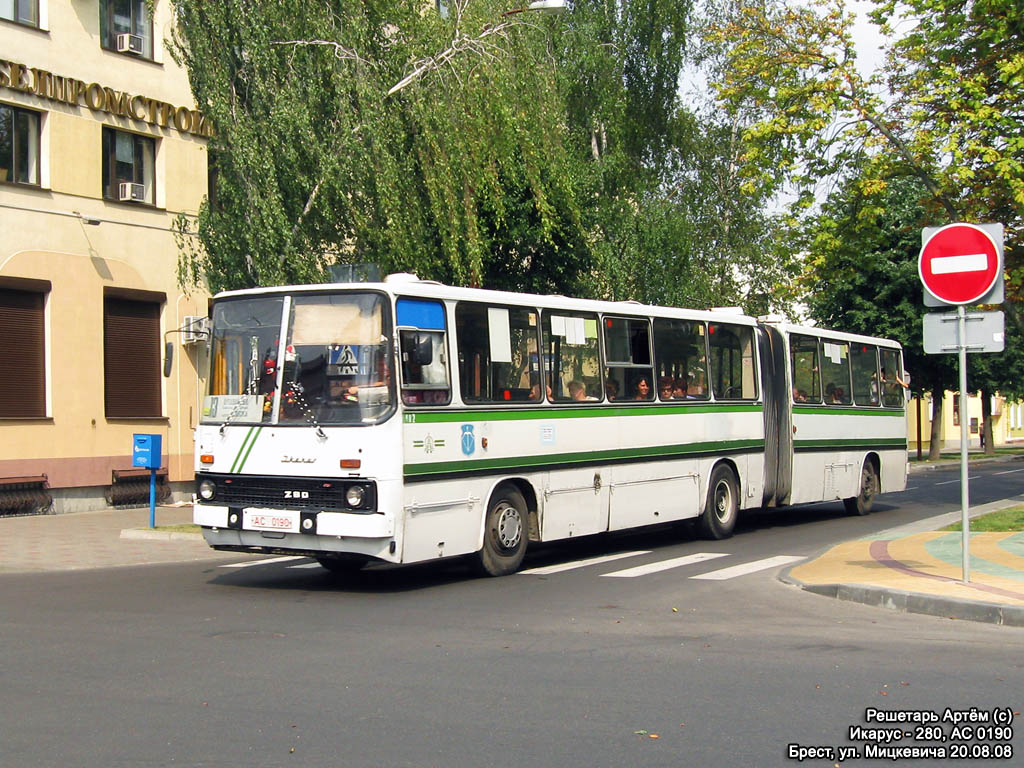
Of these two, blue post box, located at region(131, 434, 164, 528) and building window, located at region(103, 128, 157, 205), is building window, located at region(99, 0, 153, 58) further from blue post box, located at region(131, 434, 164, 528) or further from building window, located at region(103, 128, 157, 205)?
blue post box, located at region(131, 434, 164, 528)

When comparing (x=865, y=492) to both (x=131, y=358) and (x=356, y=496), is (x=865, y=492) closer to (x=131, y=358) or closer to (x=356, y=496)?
(x=356, y=496)

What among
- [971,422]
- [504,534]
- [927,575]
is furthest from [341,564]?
[971,422]

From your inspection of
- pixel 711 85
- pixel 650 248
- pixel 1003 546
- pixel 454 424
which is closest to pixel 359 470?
pixel 454 424

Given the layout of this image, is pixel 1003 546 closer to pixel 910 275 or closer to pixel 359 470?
pixel 359 470

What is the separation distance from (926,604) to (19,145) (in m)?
19.2

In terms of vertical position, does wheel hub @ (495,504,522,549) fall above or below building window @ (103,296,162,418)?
below

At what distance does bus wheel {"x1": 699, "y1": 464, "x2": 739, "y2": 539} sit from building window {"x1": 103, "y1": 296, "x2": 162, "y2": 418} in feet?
43.7

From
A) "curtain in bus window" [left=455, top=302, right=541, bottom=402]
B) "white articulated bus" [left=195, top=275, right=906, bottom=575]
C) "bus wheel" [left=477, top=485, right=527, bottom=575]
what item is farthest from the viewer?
"bus wheel" [left=477, top=485, right=527, bottom=575]

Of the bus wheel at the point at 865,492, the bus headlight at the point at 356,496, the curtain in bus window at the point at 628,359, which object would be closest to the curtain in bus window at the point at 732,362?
the curtain in bus window at the point at 628,359

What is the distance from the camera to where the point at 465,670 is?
824 cm

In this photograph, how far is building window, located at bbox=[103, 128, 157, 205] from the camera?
83.0 ft

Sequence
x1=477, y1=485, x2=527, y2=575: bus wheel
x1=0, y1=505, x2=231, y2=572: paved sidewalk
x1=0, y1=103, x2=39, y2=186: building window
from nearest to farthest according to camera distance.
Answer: x1=477, y1=485, x2=527, y2=575: bus wheel, x1=0, y1=505, x2=231, y2=572: paved sidewalk, x1=0, y1=103, x2=39, y2=186: building window

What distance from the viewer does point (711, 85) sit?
24.4 metres

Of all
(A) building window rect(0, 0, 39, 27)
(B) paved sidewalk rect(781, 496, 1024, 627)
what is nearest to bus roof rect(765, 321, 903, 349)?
(B) paved sidewalk rect(781, 496, 1024, 627)
